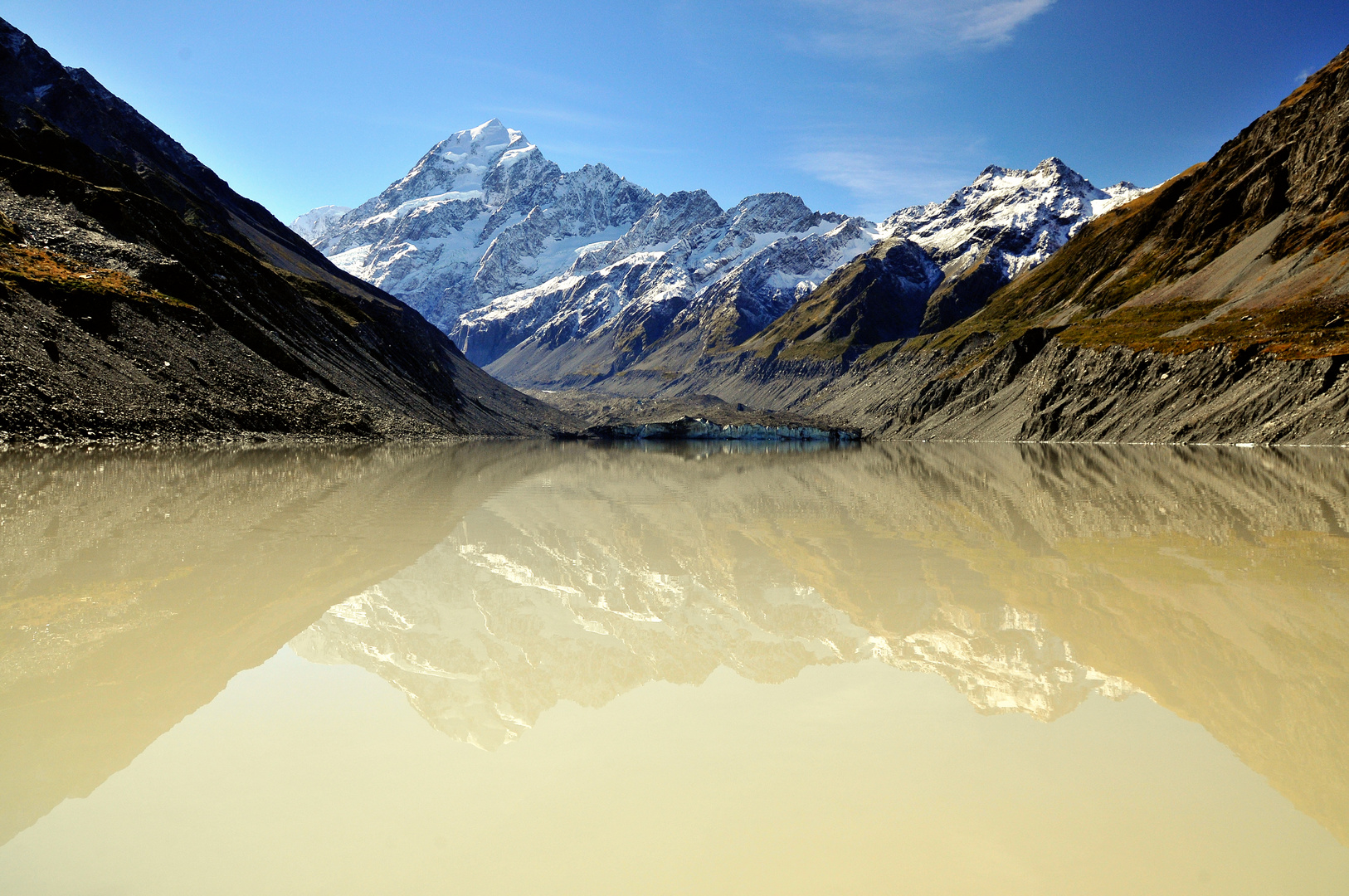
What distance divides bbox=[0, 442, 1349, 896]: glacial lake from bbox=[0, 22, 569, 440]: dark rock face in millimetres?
47297

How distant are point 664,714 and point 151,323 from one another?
81120 millimetres

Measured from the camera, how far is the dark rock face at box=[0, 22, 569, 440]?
59938 millimetres

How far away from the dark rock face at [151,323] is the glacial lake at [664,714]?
155 ft

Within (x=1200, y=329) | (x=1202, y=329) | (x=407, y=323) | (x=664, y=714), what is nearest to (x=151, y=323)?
(x=664, y=714)

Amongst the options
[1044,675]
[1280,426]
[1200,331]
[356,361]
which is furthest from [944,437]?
[1044,675]

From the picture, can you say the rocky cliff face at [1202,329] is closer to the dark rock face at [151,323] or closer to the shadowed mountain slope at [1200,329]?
the shadowed mountain slope at [1200,329]

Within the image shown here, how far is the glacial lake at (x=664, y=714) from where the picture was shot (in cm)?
667

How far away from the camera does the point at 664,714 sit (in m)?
10.2

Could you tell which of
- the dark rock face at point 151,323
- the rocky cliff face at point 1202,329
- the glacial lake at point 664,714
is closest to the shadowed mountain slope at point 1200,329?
the rocky cliff face at point 1202,329

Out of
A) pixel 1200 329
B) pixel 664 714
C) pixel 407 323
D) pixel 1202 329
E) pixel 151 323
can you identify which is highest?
pixel 1202 329

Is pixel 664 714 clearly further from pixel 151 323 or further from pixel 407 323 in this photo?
pixel 407 323

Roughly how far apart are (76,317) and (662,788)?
78538 millimetres

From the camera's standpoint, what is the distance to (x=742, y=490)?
157 feet

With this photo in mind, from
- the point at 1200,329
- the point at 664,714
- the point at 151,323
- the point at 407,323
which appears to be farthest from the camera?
the point at 407,323
